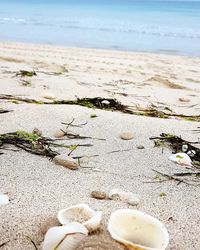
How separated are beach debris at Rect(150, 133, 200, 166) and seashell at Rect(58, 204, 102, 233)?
1.03 meters

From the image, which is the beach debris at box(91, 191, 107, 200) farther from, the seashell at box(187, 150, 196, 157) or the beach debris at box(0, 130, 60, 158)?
the seashell at box(187, 150, 196, 157)

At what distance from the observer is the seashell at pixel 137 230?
1.51m

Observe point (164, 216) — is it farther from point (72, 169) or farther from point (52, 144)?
point (52, 144)

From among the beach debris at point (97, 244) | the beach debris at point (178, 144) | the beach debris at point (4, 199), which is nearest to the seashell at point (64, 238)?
the beach debris at point (97, 244)

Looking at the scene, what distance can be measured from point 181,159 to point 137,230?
993mm

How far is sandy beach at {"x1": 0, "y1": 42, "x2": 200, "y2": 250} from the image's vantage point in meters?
1.79

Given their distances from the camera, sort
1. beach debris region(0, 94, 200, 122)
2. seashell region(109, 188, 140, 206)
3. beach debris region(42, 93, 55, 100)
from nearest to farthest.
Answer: seashell region(109, 188, 140, 206), beach debris region(0, 94, 200, 122), beach debris region(42, 93, 55, 100)

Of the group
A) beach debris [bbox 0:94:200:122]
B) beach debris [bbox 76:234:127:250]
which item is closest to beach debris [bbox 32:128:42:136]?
beach debris [bbox 0:94:200:122]

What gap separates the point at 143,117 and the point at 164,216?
1.52 meters

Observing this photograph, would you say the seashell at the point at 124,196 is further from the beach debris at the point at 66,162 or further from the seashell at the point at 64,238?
the seashell at the point at 64,238

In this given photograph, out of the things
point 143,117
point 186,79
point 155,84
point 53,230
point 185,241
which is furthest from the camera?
point 186,79

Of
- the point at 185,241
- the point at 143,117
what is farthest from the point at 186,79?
the point at 185,241

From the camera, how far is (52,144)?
2.62 m

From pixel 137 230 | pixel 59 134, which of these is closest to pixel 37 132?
pixel 59 134
